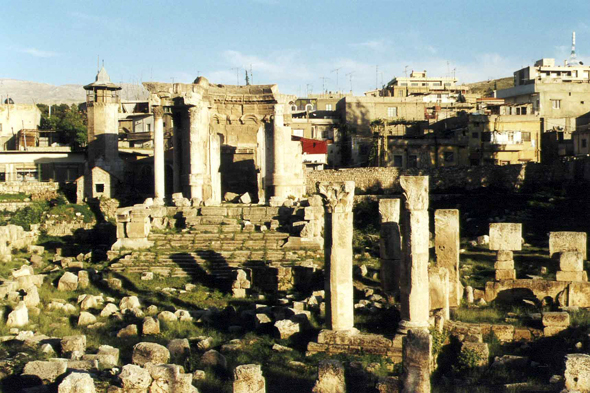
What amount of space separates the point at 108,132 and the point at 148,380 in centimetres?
3225

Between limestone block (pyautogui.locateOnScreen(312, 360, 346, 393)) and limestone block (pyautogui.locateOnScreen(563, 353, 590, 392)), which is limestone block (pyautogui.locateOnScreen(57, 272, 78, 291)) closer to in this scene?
limestone block (pyautogui.locateOnScreen(312, 360, 346, 393))

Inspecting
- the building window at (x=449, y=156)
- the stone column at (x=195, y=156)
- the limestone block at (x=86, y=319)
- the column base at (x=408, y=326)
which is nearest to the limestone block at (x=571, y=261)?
the column base at (x=408, y=326)

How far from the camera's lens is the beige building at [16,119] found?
6209cm

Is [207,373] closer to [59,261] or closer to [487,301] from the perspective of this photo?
[487,301]

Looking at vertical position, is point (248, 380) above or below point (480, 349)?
above

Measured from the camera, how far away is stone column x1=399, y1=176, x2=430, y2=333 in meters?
16.0

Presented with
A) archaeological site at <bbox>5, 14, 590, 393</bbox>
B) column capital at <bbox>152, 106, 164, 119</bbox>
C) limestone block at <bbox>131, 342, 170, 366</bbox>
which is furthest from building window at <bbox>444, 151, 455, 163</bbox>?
limestone block at <bbox>131, 342, 170, 366</bbox>

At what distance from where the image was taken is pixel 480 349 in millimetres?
15242

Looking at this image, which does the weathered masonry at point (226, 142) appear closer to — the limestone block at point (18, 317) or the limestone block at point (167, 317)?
the limestone block at point (167, 317)

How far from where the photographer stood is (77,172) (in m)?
46.8

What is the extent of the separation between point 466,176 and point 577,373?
105ft

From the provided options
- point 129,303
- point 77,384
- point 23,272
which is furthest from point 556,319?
point 23,272

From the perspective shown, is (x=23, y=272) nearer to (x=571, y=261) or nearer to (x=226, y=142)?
(x=226, y=142)

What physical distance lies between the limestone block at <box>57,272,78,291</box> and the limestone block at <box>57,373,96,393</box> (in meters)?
12.3
